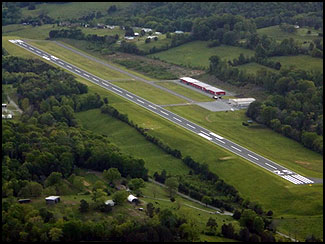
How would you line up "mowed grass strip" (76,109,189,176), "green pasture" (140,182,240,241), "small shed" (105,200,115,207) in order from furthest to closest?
1. "mowed grass strip" (76,109,189,176)
2. "small shed" (105,200,115,207)
3. "green pasture" (140,182,240,241)

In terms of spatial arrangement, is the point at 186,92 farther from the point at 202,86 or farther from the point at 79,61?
the point at 79,61

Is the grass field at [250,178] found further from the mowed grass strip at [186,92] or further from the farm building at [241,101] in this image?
the mowed grass strip at [186,92]

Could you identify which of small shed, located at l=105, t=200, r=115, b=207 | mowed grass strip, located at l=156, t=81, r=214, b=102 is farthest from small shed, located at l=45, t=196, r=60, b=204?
mowed grass strip, located at l=156, t=81, r=214, b=102

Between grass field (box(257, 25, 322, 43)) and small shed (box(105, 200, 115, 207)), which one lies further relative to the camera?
grass field (box(257, 25, 322, 43))

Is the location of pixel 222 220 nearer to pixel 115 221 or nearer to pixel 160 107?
pixel 115 221

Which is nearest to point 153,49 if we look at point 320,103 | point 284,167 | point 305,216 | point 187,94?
point 187,94

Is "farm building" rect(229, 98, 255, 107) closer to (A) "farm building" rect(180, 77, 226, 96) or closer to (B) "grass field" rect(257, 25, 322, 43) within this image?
(A) "farm building" rect(180, 77, 226, 96)
